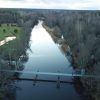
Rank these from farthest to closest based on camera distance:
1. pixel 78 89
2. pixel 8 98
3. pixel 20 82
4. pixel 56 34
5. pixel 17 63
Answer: pixel 56 34
pixel 17 63
pixel 20 82
pixel 78 89
pixel 8 98

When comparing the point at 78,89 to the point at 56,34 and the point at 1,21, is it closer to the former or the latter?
the point at 56,34

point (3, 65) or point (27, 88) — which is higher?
point (3, 65)

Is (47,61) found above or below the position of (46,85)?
below

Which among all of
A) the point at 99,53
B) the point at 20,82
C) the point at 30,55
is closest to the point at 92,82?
the point at 99,53

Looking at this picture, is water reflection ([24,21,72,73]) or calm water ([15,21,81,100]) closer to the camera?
calm water ([15,21,81,100])

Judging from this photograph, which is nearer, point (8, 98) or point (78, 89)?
point (8, 98)

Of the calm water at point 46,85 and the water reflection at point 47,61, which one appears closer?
the calm water at point 46,85

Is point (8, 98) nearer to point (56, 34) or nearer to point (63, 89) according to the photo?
point (63, 89)

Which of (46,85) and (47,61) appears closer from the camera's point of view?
(46,85)

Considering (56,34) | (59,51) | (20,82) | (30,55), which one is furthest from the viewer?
(56,34)

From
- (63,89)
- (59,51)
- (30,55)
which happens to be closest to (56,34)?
(59,51)
